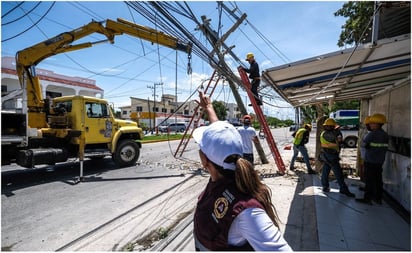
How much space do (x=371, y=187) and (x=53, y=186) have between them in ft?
24.0

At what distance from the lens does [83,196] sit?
5.50 metres

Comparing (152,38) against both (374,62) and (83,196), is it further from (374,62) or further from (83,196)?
(374,62)

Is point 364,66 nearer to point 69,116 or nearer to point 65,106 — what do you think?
point 69,116

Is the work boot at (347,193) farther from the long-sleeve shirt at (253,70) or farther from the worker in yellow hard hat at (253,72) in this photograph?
the long-sleeve shirt at (253,70)

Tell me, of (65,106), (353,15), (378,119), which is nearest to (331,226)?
(378,119)

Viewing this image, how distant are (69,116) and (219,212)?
8276 millimetres

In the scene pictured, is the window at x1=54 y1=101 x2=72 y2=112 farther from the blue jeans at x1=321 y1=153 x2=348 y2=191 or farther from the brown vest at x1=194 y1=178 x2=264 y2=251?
the brown vest at x1=194 y1=178 x2=264 y2=251

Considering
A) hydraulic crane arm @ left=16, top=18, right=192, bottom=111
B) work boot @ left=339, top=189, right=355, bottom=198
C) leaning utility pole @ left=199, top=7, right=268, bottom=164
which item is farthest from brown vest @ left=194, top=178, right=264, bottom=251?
hydraulic crane arm @ left=16, top=18, right=192, bottom=111

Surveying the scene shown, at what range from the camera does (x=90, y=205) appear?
16.2 ft

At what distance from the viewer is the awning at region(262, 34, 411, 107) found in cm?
303

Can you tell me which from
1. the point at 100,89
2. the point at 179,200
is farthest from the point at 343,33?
the point at 100,89

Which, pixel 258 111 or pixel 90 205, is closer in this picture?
pixel 90 205

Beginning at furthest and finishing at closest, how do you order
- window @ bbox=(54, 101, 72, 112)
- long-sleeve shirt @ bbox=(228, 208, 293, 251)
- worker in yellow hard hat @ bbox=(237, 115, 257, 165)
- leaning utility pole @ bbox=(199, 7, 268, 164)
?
window @ bbox=(54, 101, 72, 112) < leaning utility pole @ bbox=(199, 7, 268, 164) < worker in yellow hard hat @ bbox=(237, 115, 257, 165) < long-sleeve shirt @ bbox=(228, 208, 293, 251)

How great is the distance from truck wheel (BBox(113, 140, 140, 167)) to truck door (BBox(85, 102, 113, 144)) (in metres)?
0.55
